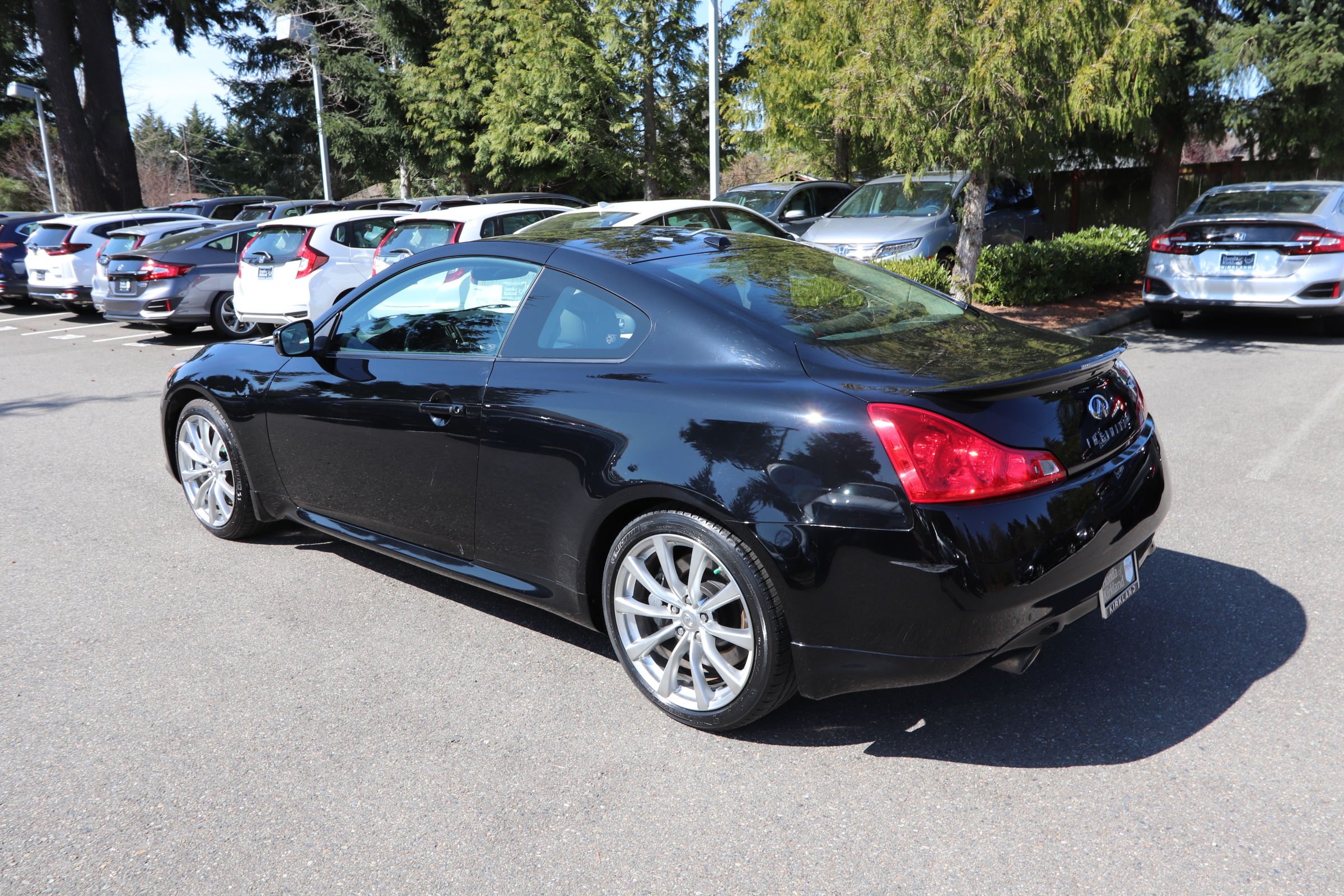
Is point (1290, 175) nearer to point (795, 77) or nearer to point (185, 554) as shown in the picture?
point (795, 77)

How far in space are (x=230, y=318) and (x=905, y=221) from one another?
8.90m

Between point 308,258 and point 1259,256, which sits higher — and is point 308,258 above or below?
above

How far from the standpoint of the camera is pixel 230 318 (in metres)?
13.6

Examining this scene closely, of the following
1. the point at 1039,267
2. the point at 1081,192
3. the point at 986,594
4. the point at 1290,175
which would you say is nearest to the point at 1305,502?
the point at 986,594

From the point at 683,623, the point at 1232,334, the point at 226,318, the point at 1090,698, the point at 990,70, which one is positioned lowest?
the point at 1090,698

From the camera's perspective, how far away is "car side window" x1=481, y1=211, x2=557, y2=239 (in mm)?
11195

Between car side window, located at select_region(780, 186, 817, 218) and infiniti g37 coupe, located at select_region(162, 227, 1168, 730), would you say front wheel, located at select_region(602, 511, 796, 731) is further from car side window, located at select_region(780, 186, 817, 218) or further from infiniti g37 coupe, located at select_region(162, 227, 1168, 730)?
car side window, located at select_region(780, 186, 817, 218)

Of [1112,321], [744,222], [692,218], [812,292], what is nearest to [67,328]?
[692,218]

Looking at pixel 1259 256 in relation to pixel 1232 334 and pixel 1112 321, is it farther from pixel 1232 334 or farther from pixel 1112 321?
pixel 1112 321

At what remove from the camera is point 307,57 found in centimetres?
3062

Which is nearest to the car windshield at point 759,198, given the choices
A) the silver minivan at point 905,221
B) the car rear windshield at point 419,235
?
the silver minivan at point 905,221

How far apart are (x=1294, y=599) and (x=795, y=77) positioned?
14173 mm

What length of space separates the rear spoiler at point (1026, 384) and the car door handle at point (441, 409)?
5.58ft

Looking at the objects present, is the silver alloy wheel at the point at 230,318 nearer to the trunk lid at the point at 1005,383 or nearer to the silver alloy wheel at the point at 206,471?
the silver alloy wheel at the point at 206,471
